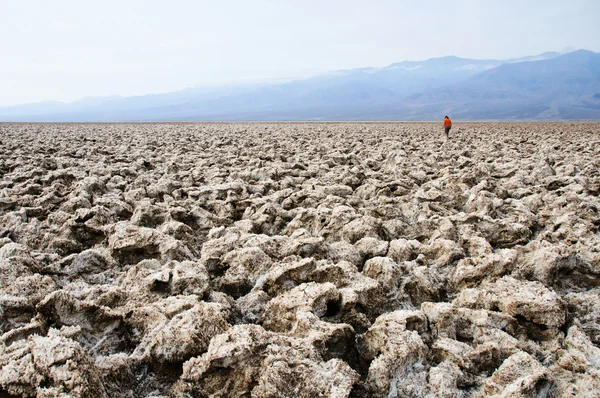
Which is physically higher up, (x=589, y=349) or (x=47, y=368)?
(x=47, y=368)

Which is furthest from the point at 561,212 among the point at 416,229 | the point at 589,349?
the point at 589,349

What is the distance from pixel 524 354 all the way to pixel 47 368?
6.25 ft

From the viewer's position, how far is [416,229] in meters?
3.72

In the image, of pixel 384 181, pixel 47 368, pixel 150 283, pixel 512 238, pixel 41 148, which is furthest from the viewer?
pixel 41 148

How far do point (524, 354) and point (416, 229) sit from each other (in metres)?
1.92

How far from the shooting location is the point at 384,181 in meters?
5.59

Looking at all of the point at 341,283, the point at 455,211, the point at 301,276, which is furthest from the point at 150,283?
the point at 455,211

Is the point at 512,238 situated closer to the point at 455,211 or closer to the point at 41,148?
the point at 455,211

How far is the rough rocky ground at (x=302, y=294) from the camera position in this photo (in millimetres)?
1712

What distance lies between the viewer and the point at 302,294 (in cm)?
229

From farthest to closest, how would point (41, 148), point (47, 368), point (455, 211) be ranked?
point (41, 148)
point (455, 211)
point (47, 368)

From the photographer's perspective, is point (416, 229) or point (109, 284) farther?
point (416, 229)

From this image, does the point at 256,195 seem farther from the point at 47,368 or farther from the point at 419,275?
the point at 47,368

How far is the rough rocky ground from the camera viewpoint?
1712 mm
